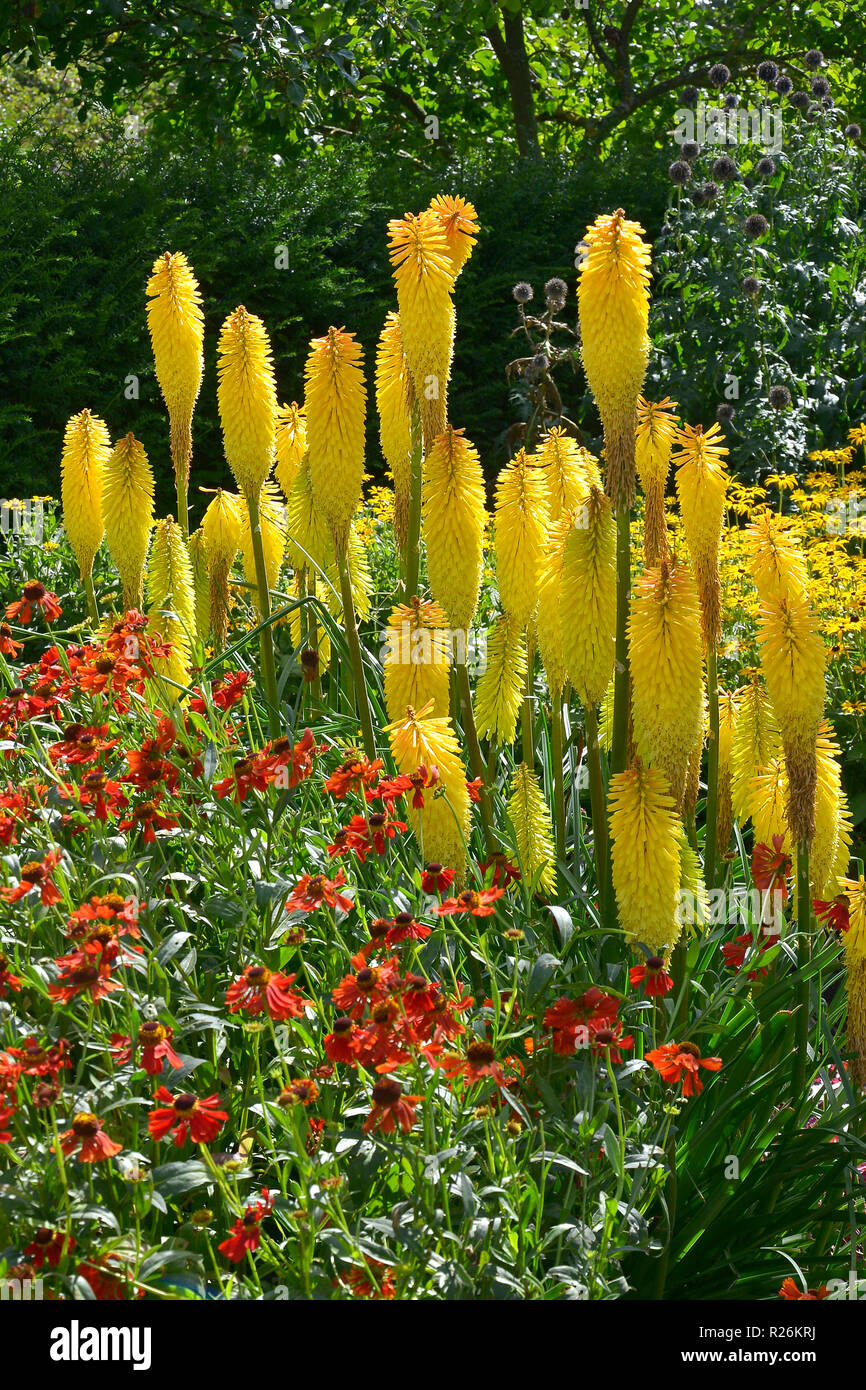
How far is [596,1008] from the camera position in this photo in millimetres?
2295

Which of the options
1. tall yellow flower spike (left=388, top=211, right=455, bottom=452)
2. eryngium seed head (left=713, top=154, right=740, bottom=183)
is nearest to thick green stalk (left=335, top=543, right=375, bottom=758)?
tall yellow flower spike (left=388, top=211, right=455, bottom=452)

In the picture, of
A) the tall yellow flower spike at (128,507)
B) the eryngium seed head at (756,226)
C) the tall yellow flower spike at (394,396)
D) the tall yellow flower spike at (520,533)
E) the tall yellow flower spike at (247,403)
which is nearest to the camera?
the tall yellow flower spike at (520,533)

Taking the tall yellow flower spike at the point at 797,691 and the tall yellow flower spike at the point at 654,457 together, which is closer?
the tall yellow flower spike at the point at 797,691

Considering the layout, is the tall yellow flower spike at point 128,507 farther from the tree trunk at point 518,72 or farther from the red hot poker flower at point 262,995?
the tree trunk at point 518,72

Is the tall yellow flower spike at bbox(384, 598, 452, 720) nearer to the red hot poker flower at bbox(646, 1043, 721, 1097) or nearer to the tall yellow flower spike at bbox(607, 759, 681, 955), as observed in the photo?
the tall yellow flower spike at bbox(607, 759, 681, 955)

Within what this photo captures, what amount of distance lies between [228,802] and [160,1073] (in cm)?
104

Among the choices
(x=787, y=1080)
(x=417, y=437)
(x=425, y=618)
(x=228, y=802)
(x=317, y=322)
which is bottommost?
(x=787, y=1080)

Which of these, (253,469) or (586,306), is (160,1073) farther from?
(253,469)

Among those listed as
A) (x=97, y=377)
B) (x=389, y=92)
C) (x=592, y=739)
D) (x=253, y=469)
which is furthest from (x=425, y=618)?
(x=389, y=92)

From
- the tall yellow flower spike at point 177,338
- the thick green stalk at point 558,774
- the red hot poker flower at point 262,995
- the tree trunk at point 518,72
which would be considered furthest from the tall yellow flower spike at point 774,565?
the tree trunk at point 518,72

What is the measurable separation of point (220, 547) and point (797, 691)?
2106mm

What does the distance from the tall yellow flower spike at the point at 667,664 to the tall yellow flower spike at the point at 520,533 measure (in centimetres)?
47

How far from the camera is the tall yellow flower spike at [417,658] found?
2.90 meters

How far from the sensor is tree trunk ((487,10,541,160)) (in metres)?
15.6
